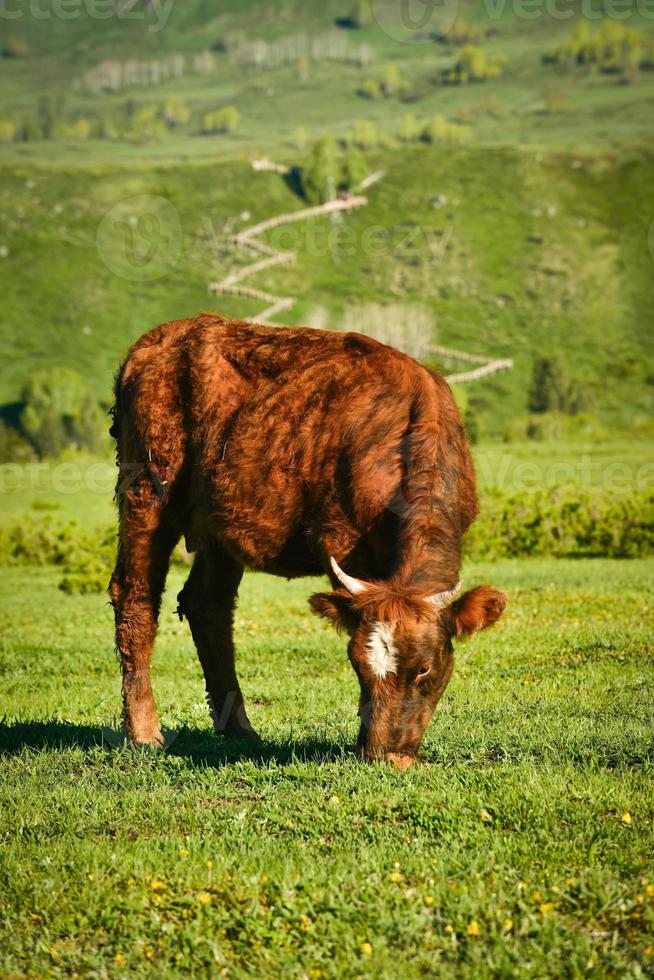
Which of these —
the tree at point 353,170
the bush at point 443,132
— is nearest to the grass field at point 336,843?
the tree at point 353,170

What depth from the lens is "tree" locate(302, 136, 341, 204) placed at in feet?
536

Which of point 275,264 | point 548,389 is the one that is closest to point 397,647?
point 548,389

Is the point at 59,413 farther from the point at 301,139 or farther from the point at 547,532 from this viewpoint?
the point at 301,139

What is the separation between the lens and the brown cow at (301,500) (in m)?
7.38

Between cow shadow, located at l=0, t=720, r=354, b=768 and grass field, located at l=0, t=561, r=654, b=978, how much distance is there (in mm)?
36

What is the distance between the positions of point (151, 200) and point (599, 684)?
16218 cm

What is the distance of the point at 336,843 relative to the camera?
6.62 metres

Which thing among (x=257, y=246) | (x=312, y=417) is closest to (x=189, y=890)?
(x=312, y=417)

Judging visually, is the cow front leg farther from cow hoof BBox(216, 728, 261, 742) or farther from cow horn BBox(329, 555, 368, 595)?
cow horn BBox(329, 555, 368, 595)

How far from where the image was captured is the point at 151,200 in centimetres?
16500

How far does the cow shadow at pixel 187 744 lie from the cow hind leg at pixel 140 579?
384 millimetres

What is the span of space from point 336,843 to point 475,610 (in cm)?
179

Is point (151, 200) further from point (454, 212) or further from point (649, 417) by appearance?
point (649, 417)

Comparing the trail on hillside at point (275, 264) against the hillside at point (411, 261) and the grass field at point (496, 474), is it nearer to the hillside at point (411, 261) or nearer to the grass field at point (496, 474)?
the hillside at point (411, 261)
